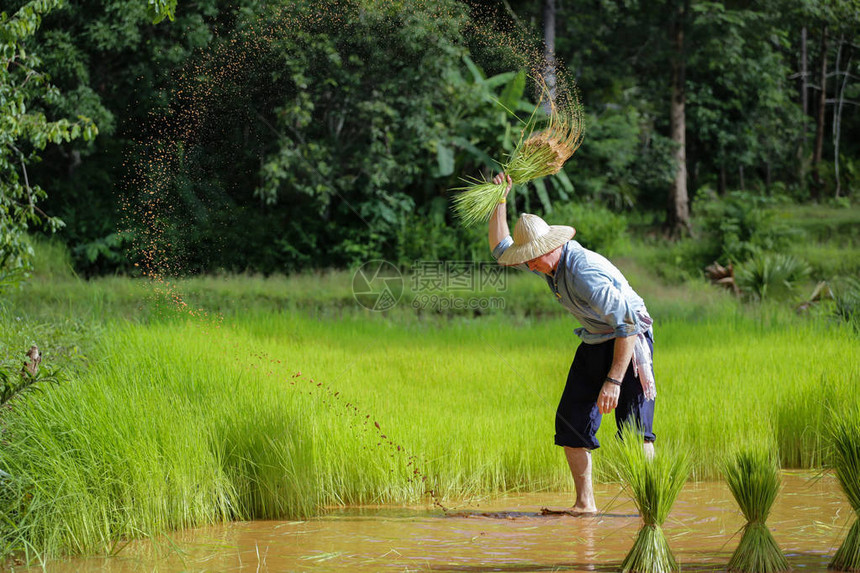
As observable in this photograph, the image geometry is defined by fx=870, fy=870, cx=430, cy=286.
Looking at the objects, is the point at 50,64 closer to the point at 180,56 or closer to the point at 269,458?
the point at 180,56

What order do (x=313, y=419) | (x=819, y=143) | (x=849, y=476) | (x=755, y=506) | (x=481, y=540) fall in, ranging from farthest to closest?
(x=819, y=143) → (x=313, y=419) → (x=481, y=540) → (x=849, y=476) → (x=755, y=506)

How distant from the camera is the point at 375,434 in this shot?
5.21 meters

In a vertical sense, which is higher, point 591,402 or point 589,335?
point 589,335

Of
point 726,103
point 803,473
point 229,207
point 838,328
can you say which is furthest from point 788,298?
point 726,103

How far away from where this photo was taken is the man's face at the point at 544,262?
4.38m

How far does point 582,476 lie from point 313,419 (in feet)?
5.18

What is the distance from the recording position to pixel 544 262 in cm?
439

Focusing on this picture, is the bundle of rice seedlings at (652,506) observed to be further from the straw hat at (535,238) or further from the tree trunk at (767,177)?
the tree trunk at (767,177)

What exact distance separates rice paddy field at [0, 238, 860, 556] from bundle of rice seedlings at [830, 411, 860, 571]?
0.31 metres

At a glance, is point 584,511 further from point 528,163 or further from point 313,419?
point 528,163

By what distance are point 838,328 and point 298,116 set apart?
815 cm
